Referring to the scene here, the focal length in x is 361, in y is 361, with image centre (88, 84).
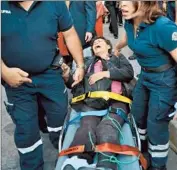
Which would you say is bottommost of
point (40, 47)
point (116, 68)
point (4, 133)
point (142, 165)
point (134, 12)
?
point (4, 133)

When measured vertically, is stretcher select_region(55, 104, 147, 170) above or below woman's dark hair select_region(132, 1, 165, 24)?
below

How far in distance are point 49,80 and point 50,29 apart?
374 millimetres

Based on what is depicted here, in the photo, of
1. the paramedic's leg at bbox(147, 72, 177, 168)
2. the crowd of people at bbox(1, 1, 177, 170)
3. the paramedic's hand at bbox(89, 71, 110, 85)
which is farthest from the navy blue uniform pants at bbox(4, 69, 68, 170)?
the paramedic's leg at bbox(147, 72, 177, 168)

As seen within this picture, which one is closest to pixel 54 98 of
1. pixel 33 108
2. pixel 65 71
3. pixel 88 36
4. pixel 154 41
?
pixel 33 108

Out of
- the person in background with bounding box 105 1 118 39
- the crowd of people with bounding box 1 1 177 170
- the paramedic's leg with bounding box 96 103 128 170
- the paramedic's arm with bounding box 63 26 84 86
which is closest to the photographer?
the paramedic's leg with bounding box 96 103 128 170

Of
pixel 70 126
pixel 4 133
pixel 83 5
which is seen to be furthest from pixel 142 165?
pixel 83 5

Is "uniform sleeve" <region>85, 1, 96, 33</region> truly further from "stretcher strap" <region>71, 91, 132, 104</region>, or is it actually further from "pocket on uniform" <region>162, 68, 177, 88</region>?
"pocket on uniform" <region>162, 68, 177, 88</region>

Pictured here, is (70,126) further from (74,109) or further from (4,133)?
(4,133)

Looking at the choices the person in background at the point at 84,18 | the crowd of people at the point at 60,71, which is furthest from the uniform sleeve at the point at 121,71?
the person in background at the point at 84,18

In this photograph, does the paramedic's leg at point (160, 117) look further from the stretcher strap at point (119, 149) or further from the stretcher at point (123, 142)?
the stretcher strap at point (119, 149)

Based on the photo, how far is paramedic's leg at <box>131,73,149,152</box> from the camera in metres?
2.64

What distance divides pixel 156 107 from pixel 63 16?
0.88 m

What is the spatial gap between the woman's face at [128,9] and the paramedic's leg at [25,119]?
0.80 metres

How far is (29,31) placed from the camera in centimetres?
221
